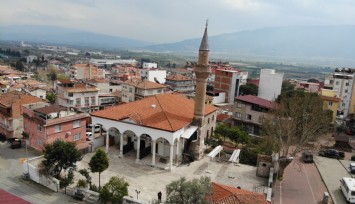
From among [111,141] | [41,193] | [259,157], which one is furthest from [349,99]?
[41,193]

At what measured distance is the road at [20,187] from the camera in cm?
2408

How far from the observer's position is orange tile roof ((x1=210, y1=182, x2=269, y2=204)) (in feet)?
63.8

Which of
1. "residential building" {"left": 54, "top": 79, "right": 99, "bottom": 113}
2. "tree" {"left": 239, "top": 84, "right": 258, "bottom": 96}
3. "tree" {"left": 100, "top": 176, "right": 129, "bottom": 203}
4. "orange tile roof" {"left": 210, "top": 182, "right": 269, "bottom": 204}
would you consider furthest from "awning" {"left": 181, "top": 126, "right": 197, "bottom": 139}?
"tree" {"left": 239, "top": 84, "right": 258, "bottom": 96}

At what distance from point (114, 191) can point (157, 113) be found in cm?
1089

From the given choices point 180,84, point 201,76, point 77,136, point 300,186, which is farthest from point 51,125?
point 180,84

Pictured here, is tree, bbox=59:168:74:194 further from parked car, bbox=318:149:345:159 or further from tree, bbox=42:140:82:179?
parked car, bbox=318:149:345:159

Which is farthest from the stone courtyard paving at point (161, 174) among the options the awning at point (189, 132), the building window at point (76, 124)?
the building window at point (76, 124)

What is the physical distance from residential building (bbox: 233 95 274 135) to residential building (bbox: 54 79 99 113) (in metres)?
26.0

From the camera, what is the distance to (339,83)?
2589 inches

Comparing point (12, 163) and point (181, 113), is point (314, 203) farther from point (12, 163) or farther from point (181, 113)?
point (12, 163)

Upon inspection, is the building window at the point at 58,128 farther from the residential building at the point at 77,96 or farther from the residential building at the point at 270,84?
the residential building at the point at 270,84

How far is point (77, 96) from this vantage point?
181ft

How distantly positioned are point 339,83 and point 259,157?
45798 millimetres

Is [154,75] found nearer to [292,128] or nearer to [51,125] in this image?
[51,125]
